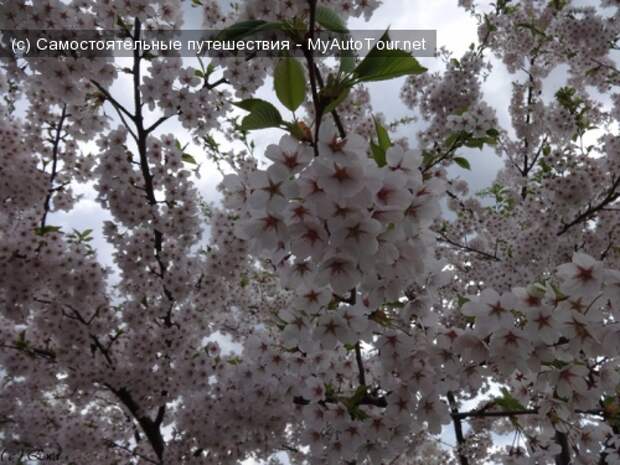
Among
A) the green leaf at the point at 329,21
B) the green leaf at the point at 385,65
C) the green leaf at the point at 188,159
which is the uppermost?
the green leaf at the point at 188,159

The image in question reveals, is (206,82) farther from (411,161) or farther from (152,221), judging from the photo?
(411,161)

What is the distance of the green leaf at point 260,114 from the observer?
5.43 feet

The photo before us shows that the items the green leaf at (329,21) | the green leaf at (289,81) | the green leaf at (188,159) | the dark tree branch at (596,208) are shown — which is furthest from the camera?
the dark tree branch at (596,208)

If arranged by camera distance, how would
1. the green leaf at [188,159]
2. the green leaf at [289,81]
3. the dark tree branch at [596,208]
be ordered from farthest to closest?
the dark tree branch at [596,208]
the green leaf at [188,159]
the green leaf at [289,81]

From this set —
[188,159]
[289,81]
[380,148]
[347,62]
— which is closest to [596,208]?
[188,159]

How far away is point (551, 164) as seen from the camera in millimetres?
6473

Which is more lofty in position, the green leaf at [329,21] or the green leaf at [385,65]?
the green leaf at [329,21]

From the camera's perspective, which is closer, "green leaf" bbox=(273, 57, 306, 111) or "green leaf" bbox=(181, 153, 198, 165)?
"green leaf" bbox=(273, 57, 306, 111)

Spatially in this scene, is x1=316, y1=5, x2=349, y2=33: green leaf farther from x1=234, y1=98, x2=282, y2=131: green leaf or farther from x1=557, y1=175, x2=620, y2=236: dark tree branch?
x1=557, y1=175, x2=620, y2=236: dark tree branch

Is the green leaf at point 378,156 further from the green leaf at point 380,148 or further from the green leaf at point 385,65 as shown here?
the green leaf at point 385,65

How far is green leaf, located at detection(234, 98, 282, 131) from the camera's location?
1.66 metres

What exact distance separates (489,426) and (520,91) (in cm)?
608

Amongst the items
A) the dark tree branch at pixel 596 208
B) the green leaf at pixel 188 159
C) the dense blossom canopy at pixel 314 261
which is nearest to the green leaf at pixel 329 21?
the dense blossom canopy at pixel 314 261

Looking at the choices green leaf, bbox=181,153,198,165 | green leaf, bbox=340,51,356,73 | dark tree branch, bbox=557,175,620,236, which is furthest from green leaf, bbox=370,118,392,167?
dark tree branch, bbox=557,175,620,236
